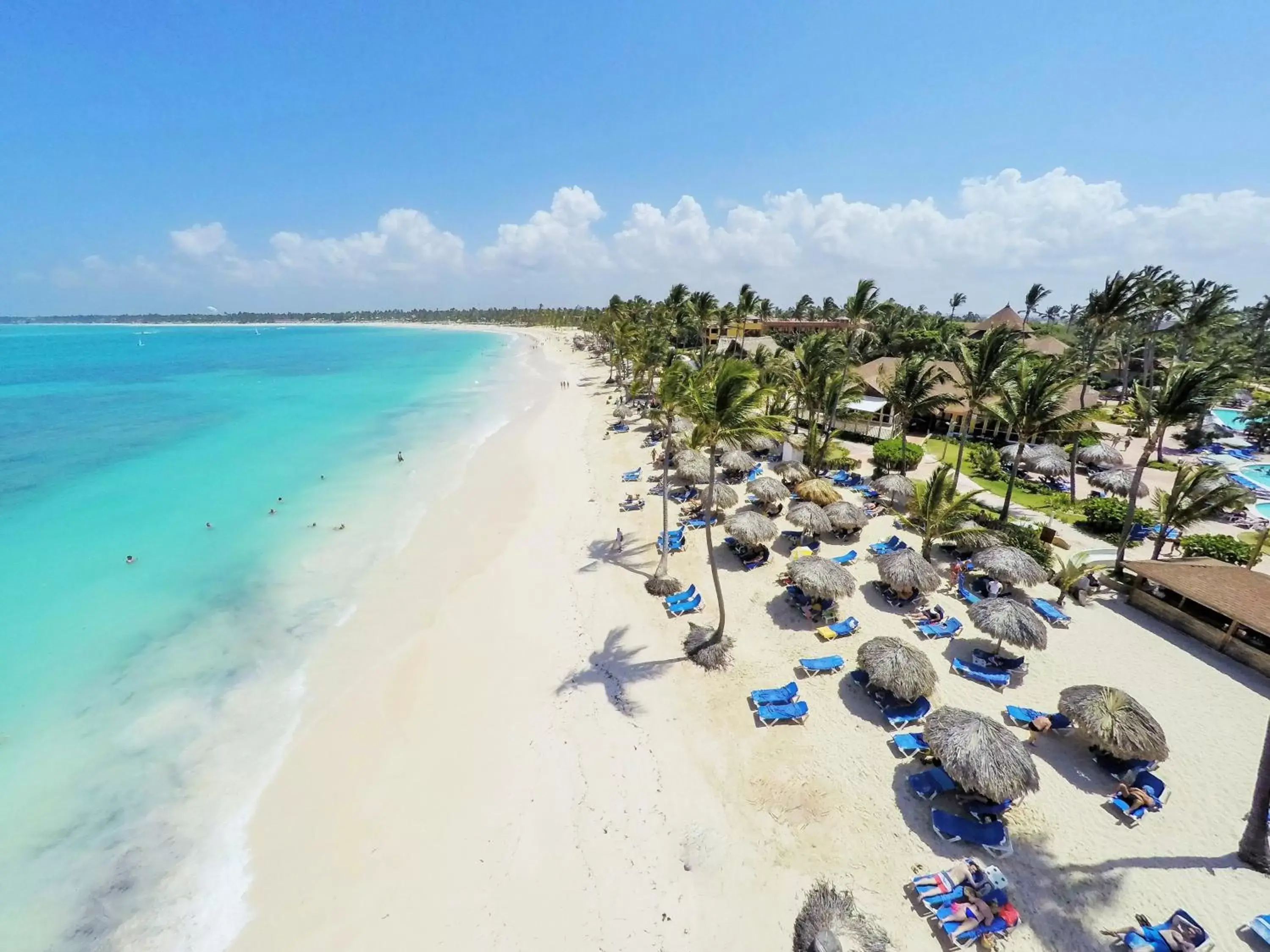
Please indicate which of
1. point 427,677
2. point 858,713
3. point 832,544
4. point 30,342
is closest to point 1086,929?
point 858,713

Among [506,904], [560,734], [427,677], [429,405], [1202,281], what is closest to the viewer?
[506,904]

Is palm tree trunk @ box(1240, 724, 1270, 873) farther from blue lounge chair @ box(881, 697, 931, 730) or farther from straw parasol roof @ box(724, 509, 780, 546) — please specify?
straw parasol roof @ box(724, 509, 780, 546)

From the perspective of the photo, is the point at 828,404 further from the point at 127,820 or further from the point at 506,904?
the point at 127,820

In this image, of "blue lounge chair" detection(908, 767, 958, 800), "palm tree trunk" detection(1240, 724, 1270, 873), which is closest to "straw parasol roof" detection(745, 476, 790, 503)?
"blue lounge chair" detection(908, 767, 958, 800)

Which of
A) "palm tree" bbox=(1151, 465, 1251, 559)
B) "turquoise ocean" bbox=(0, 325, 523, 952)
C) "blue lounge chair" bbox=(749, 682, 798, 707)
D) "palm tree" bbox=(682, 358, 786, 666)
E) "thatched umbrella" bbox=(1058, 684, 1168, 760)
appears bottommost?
"turquoise ocean" bbox=(0, 325, 523, 952)

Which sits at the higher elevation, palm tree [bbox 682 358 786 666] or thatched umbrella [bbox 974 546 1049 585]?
palm tree [bbox 682 358 786 666]

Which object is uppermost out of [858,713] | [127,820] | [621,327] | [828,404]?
[621,327]
